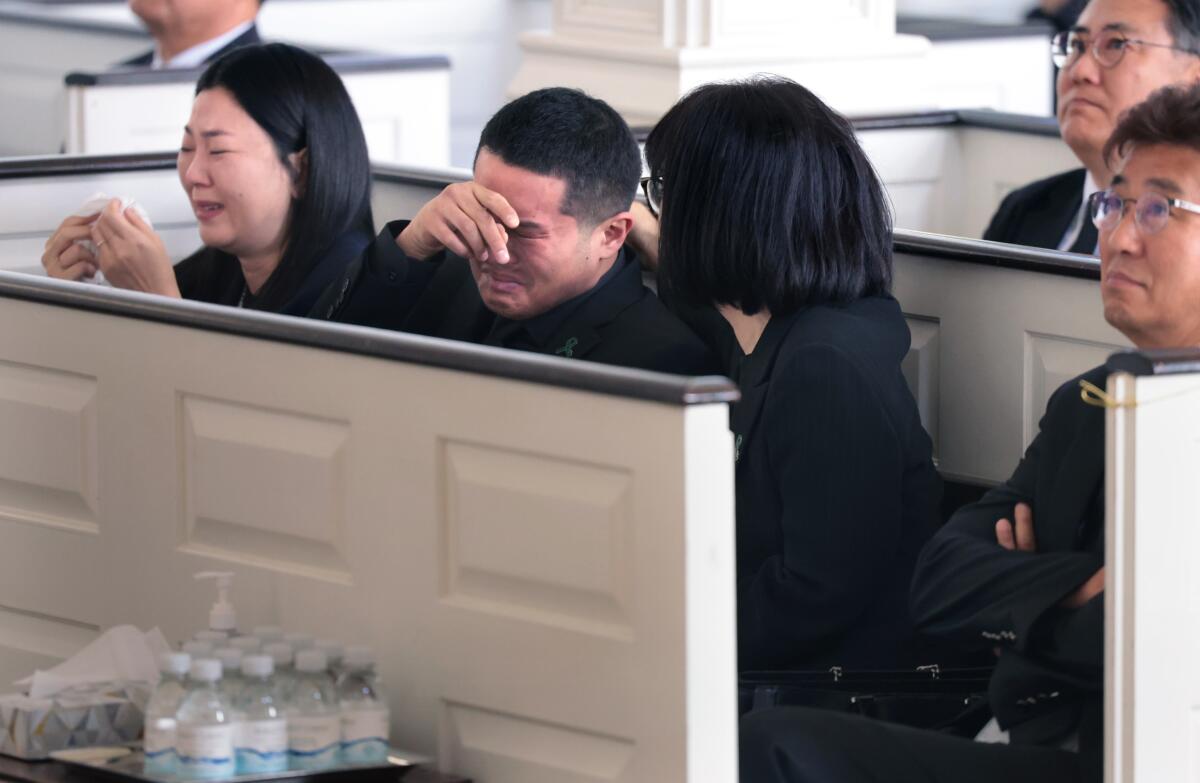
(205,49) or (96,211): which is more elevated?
(205,49)

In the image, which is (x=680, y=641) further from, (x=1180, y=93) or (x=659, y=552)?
(x=1180, y=93)

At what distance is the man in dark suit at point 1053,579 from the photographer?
8.19 feet

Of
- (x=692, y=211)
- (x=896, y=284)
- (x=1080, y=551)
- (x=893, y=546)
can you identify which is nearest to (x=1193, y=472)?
(x=1080, y=551)

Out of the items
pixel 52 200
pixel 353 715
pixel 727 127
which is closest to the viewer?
pixel 353 715

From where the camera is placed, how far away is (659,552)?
7.57 feet

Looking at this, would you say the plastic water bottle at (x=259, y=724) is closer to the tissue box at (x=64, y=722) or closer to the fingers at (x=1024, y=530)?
the tissue box at (x=64, y=722)

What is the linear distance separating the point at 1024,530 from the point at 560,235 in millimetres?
807

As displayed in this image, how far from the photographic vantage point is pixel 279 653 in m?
2.48

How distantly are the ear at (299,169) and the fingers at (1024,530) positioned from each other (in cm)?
155

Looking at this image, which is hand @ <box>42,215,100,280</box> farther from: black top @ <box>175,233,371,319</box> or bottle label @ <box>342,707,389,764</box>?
bottle label @ <box>342,707,389,764</box>

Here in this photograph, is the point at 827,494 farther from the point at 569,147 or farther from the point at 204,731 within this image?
the point at 204,731

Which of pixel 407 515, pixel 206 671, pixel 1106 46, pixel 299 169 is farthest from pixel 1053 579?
pixel 1106 46

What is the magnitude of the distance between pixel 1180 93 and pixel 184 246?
2.38m

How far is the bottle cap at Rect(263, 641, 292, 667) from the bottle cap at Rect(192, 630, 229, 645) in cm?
9
